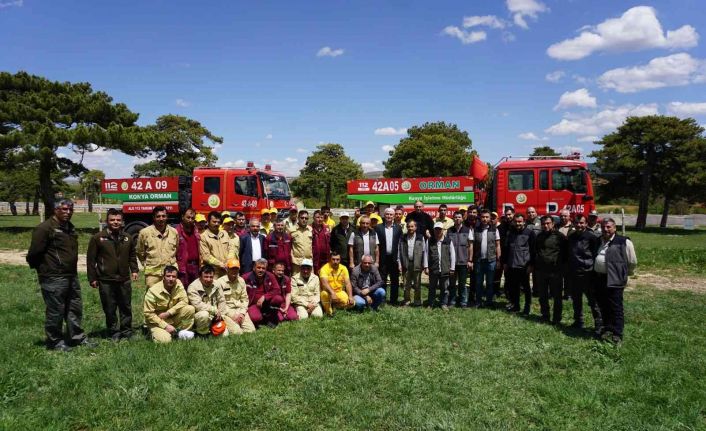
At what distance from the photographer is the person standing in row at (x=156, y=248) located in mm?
6633

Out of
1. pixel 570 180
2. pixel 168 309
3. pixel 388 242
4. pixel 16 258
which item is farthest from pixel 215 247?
pixel 16 258

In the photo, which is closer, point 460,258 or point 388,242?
point 460,258

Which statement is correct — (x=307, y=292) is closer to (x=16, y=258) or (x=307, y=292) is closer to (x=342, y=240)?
(x=342, y=240)

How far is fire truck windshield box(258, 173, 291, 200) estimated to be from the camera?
45.9 ft

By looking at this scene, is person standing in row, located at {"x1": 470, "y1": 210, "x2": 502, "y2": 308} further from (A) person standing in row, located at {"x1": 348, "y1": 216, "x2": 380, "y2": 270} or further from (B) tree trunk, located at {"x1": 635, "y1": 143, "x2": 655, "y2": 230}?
(B) tree trunk, located at {"x1": 635, "y1": 143, "x2": 655, "y2": 230}

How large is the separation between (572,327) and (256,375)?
4.99 metres

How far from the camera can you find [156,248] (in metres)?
6.67

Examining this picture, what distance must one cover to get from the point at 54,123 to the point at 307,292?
2293cm

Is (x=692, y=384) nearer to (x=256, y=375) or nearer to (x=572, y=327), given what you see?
(x=572, y=327)

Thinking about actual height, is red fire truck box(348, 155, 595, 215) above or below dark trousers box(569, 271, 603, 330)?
above

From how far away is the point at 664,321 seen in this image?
753 centimetres

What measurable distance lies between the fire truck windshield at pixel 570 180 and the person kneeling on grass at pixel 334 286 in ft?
23.9

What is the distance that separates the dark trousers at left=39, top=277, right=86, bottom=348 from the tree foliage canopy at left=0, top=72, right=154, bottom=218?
19329 millimetres

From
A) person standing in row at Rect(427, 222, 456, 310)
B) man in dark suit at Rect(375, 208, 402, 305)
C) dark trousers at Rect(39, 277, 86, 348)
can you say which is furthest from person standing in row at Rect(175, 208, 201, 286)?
person standing in row at Rect(427, 222, 456, 310)
